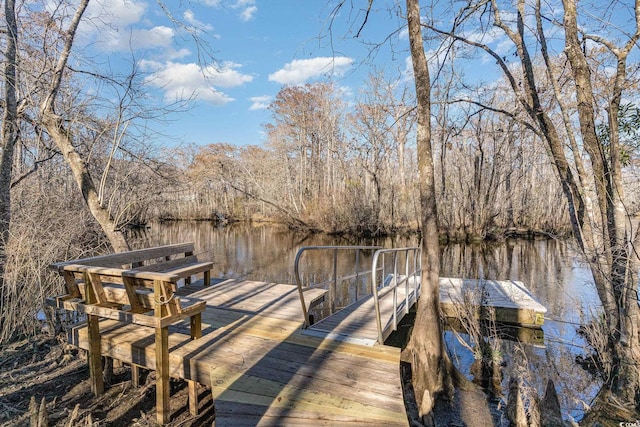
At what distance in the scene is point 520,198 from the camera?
23031 mm

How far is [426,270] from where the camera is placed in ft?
13.9

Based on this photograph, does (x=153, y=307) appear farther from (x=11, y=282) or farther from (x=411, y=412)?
(x=11, y=282)

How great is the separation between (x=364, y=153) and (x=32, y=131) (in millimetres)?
20553

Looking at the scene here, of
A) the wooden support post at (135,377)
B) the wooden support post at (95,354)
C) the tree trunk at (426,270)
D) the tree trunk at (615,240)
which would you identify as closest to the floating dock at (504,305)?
the tree trunk at (615,240)

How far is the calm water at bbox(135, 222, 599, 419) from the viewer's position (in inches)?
215

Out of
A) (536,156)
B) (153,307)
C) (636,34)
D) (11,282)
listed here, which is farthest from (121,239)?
(536,156)

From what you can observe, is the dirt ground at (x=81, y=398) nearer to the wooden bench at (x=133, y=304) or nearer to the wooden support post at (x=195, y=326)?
the wooden bench at (x=133, y=304)

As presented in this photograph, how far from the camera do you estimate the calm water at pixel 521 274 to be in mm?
5457

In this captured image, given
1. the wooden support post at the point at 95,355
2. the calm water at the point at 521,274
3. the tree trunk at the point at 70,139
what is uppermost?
the tree trunk at the point at 70,139

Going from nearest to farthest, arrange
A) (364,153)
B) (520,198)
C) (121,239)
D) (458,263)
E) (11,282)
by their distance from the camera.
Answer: (11,282) → (121,239) → (458,263) → (520,198) → (364,153)

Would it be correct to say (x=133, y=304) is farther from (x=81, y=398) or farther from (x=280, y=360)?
(x=280, y=360)

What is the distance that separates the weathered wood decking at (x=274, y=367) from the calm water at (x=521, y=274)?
2.78 meters

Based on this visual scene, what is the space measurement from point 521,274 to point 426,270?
411 inches

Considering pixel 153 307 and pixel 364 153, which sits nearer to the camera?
pixel 153 307
